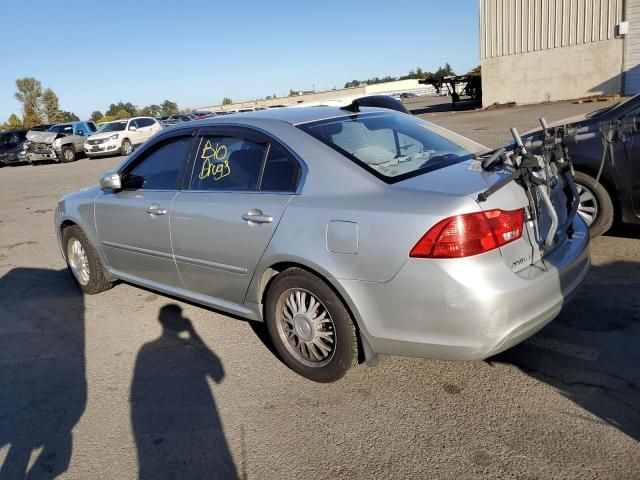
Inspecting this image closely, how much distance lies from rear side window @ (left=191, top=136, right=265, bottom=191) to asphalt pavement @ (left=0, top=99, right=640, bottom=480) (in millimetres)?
1172

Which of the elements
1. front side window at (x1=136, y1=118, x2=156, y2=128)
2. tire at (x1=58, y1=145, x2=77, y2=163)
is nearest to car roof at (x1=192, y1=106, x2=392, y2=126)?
front side window at (x1=136, y1=118, x2=156, y2=128)

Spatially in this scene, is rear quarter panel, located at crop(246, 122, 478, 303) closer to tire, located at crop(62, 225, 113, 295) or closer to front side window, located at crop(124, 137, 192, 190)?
front side window, located at crop(124, 137, 192, 190)

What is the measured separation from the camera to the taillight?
262 centimetres

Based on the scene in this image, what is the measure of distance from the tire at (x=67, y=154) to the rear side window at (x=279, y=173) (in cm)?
2316

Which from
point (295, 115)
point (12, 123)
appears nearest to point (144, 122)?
point (295, 115)

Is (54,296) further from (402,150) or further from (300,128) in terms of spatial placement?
(402,150)

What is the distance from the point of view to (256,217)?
11.0ft

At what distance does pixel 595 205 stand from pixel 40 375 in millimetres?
4912

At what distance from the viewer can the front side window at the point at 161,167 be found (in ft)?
13.5

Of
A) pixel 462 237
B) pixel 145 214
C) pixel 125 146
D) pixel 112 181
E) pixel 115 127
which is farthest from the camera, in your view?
pixel 115 127

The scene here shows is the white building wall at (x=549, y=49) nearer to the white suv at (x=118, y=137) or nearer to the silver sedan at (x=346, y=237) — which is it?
the white suv at (x=118, y=137)

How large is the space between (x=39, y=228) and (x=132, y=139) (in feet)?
51.5

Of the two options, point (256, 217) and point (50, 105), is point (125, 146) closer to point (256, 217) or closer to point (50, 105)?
point (256, 217)

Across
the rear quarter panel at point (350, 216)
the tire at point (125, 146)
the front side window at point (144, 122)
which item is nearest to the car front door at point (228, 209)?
the rear quarter panel at point (350, 216)
